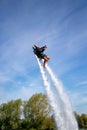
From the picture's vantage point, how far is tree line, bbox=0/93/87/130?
124 metres

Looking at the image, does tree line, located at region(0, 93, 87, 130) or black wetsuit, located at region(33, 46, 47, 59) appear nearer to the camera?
black wetsuit, located at region(33, 46, 47, 59)

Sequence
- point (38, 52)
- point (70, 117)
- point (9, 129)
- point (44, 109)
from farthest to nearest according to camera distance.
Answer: point (9, 129)
point (44, 109)
point (70, 117)
point (38, 52)

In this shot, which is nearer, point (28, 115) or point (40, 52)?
point (40, 52)

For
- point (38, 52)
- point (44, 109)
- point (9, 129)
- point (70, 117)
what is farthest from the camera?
point (9, 129)

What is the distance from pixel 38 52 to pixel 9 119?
85032 mm

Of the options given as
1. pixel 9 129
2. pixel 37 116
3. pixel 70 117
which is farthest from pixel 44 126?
pixel 70 117

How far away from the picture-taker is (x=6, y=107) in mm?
136750

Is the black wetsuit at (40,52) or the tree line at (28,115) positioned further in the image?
the tree line at (28,115)

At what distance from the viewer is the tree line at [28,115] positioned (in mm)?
123562

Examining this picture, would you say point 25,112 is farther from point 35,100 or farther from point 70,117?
point 70,117

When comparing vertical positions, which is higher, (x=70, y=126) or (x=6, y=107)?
(x=6, y=107)

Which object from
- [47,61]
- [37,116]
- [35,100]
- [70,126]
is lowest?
[70,126]

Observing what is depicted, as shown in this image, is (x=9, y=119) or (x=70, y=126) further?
(x=9, y=119)

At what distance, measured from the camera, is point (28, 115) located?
416 ft
